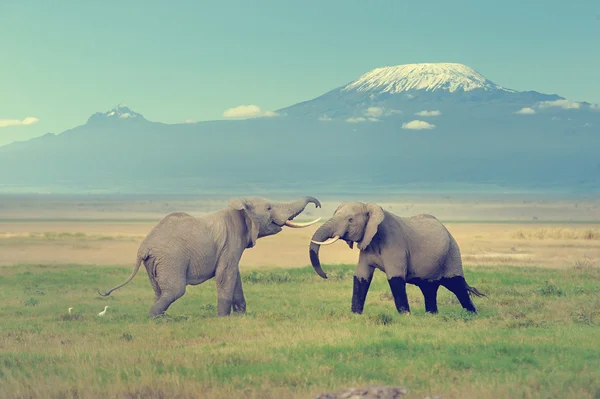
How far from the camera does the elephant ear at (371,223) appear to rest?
62.5 feet

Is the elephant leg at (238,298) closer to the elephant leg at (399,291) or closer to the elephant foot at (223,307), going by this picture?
the elephant foot at (223,307)

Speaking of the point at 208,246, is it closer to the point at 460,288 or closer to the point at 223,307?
the point at 223,307

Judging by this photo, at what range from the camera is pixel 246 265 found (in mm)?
38031

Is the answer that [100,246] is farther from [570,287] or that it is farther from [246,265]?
[570,287]

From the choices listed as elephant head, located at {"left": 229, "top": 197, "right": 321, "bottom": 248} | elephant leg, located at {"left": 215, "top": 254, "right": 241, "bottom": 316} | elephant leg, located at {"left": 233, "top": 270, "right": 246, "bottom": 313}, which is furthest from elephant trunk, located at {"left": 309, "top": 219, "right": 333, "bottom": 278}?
elephant leg, located at {"left": 233, "top": 270, "right": 246, "bottom": 313}

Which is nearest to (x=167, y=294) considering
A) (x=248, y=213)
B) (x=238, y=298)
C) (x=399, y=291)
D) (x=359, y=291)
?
(x=238, y=298)

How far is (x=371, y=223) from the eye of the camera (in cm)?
1916

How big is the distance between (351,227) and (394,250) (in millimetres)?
1026

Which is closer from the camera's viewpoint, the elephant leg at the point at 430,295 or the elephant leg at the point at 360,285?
the elephant leg at the point at 360,285

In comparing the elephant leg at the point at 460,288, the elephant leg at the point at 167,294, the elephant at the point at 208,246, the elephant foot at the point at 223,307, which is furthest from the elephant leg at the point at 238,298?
the elephant leg at the point at 460,288

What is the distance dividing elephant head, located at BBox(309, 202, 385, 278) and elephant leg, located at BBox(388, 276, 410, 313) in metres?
0.95

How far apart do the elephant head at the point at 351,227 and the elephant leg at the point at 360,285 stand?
57 centimetres

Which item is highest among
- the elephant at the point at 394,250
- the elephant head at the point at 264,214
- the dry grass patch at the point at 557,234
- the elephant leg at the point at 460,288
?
the elephant head at the point at 264,214

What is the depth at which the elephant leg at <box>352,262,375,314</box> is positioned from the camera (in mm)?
19609
